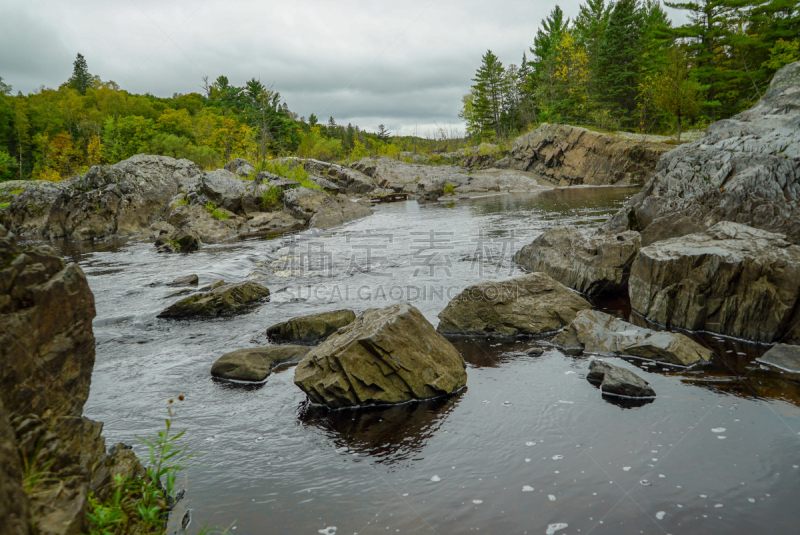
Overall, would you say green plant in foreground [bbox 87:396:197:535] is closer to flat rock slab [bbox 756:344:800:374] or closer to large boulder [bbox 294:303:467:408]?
large boulder [bbox 294:303:467:408]

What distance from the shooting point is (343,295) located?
406 inches

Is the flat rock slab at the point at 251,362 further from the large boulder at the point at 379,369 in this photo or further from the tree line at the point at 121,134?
the tree line at the point at 121,134

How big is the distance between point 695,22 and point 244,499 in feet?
151

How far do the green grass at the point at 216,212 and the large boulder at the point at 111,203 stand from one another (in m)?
4.66

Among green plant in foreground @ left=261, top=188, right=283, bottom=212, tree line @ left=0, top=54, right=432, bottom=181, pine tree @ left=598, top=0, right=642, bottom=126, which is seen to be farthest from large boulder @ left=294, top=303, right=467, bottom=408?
pine tree @ left=598, top=0, right=642, bottom=126

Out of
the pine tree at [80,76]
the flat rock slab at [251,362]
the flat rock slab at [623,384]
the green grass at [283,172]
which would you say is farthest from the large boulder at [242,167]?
the pine tree at [80,76]

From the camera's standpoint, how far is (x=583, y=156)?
42.4m

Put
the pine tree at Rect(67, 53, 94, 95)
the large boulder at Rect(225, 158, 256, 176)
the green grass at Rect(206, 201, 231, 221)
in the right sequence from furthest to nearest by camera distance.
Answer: the pine tree at Rect(67, 53, 94, 95) < the large boulder at Rect(225, 158, 256, 176) < the green grass at Rect(206, 201, 231, 221)

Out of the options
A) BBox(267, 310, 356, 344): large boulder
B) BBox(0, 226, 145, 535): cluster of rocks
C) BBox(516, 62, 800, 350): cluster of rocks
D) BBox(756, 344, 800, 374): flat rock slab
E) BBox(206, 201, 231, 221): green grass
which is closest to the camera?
BBox(0, 226, 145, 535): cluster of rocks

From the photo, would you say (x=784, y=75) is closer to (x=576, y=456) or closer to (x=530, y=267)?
(x=530, y=267)

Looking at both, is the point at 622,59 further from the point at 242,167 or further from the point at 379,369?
the point at 379,369

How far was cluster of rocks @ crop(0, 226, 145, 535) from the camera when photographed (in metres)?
2.46

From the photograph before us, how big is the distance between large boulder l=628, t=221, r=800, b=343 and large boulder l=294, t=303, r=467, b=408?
413 cm

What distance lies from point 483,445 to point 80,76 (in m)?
110
